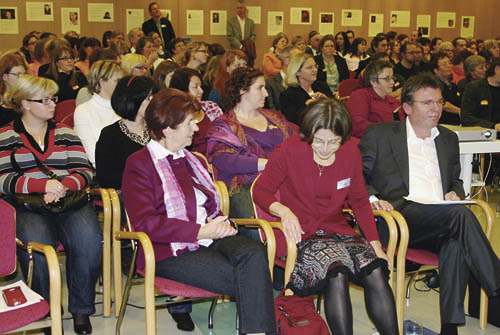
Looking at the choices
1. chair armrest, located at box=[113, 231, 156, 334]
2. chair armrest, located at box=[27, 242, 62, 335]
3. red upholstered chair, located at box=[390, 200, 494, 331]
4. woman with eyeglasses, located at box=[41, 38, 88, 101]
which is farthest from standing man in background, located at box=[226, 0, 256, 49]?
chair armrest, located at box=[27, 242, 62, 335]

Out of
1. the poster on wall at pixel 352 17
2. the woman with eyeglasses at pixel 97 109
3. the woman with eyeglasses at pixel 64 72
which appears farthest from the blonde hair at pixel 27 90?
the poster on wall at pixel 352 17

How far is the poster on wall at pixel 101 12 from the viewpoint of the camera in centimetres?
1033

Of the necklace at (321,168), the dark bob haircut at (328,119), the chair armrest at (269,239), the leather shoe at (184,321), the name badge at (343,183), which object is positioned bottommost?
the leather shoe at (184,321)

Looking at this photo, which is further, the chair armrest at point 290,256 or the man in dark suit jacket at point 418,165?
the man in dark suit jacket at point 418,165

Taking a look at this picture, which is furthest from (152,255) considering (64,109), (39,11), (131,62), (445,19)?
(445,19)

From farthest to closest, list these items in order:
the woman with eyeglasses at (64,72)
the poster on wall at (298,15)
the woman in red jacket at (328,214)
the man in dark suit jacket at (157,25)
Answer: the poster on wall at (298,15) < the man in dark suit jacket at (157,25) < the woman with eyeglasses at (64,72) < the woman in red jacket at (328,214)

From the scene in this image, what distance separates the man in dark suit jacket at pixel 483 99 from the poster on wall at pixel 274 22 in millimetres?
6222

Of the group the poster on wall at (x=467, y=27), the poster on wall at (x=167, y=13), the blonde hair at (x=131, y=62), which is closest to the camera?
the blonde hair at (x=131, y=62)

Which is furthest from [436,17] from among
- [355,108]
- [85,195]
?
[85,195]

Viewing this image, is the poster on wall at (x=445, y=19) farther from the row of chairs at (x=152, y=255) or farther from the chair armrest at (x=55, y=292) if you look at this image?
the chair armrest at (x=55, y=292)

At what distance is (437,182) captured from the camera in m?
3.61

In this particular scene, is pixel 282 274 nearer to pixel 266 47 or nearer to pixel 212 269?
pixel 212 269

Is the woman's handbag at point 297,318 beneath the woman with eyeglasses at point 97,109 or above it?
beneath

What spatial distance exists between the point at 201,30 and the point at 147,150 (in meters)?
8.60
